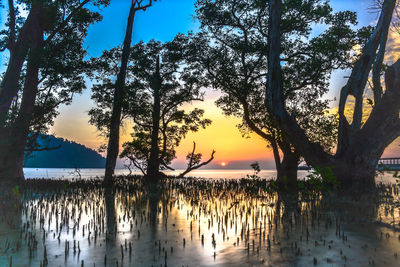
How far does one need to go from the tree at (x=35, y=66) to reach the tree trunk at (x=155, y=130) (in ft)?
16.6

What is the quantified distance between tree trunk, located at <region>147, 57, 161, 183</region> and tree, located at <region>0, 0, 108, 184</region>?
200 inches

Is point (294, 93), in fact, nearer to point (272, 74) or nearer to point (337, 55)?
point (337, 55)

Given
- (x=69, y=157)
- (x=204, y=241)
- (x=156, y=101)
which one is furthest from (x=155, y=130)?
(x=69, y=157)

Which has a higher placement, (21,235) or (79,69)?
(79,69)

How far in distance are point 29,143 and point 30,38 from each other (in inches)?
254

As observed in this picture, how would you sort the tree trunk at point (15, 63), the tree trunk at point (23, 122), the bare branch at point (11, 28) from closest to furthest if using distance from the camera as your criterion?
the tree trunk at point (15, 63)
the tree trunk at point (23, 122)
the bare branch at point (11, 28)

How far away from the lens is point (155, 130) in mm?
20953

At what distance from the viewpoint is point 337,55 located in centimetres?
1579

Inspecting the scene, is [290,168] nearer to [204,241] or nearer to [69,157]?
[204,241]

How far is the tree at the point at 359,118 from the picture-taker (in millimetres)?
11148

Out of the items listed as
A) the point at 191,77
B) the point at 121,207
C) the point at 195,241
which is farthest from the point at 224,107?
the point at 195,241

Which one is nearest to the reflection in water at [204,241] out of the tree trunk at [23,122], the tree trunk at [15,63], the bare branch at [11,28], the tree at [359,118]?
the tree at [359,118]

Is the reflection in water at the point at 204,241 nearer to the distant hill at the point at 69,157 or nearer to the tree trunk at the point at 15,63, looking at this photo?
the tree trunk at the point at 15,63

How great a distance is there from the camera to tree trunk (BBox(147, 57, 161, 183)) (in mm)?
20609
